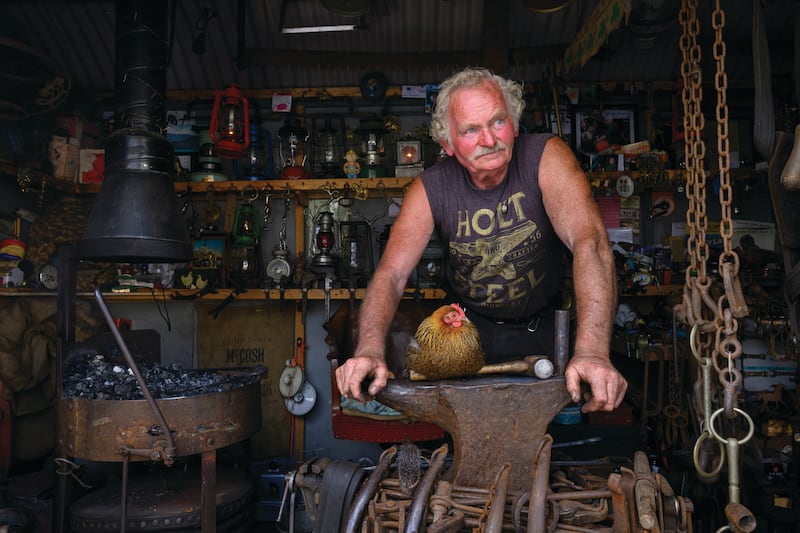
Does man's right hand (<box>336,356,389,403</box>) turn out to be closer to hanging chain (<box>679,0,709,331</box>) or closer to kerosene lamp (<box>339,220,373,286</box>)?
hanging chain (<box>679,0,709,331</box>)

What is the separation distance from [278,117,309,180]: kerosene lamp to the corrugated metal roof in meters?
0.45

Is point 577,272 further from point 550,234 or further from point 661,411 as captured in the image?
point 661,411

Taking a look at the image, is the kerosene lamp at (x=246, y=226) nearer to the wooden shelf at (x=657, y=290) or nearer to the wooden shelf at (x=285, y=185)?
the wooden shelf at (x=285, y=185)

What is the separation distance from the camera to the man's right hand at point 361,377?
1.82 meters

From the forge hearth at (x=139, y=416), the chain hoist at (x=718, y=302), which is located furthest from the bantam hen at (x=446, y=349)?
the forge hearth at (x=139, y=416)

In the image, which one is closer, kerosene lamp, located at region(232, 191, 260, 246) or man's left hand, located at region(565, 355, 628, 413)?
man's left hand, located at region(565, 355, 628, 413)

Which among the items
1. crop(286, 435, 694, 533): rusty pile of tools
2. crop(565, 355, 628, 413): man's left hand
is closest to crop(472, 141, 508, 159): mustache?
crop(565, 355, 628, 413): man's left hand

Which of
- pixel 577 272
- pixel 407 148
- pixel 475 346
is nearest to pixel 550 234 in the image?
pixel 577 272

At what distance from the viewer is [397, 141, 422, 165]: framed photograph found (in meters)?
5.28

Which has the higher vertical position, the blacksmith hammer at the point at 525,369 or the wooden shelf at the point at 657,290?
the wooden shelf at the point at 657,290

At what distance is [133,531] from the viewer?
3109 mm

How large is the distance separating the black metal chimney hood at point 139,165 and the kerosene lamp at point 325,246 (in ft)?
5.08

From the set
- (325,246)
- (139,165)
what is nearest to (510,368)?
(139,165)

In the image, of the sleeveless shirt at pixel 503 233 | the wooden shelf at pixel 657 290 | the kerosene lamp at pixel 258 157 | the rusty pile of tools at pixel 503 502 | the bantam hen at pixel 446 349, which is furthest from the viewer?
the kerosene lamp at pixel 258 157
